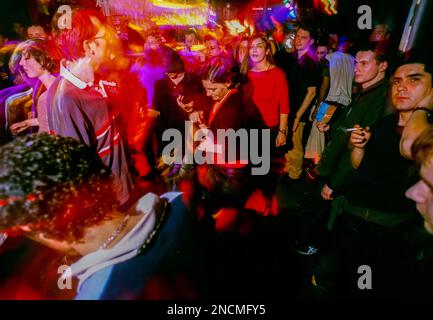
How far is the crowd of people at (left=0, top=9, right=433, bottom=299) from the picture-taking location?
1054 millimetres

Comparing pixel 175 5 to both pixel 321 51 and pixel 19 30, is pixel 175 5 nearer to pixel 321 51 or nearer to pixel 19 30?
pixel 19 30

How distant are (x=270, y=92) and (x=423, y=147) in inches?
38.6

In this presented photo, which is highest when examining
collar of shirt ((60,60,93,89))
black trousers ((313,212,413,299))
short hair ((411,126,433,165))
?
collar of shirt ((60,60,93,89))

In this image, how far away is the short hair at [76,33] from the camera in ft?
5.29

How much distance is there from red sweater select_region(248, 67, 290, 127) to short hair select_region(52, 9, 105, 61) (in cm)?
107

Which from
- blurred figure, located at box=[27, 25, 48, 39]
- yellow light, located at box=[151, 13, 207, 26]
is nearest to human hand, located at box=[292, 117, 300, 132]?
yellow light, located at box=[151, 13, 207, 26]

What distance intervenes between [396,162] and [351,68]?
655 millimetres

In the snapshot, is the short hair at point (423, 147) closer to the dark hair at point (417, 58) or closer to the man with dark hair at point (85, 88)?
the dark hair at point (417, 58)

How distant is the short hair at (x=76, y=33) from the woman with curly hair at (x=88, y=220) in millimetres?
793

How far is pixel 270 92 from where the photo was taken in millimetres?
1993

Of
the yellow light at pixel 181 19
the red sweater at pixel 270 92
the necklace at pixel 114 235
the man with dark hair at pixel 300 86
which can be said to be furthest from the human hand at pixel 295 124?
the yellow light at pixel 181 19

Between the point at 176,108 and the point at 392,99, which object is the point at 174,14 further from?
the point at 392,99

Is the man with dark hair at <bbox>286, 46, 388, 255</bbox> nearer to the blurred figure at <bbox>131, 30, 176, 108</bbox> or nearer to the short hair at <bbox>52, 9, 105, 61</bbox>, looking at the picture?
the blurred figure at <bbox>131, 30, 176, 108</bbox>
